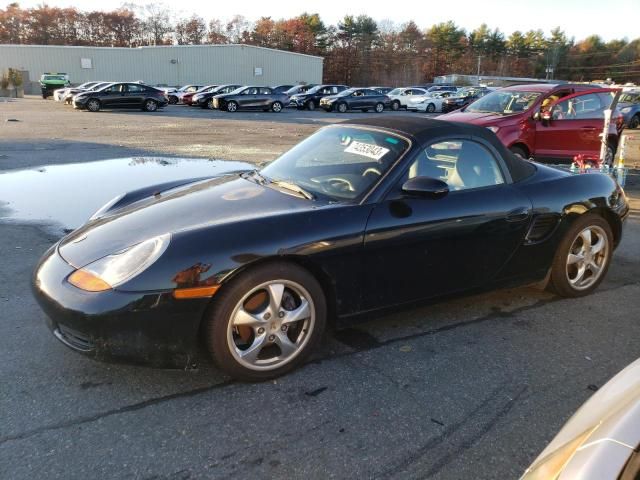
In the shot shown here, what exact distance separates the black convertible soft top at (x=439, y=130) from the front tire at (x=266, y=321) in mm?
1364

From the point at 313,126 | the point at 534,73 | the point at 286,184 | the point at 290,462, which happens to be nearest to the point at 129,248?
the point at 286,184

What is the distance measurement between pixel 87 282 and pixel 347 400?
4.93ft

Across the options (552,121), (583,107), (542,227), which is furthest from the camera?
(583,107)

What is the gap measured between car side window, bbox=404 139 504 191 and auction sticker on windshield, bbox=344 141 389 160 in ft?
0.77

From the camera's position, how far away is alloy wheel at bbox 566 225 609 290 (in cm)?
432

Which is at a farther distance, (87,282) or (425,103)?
(425,103)

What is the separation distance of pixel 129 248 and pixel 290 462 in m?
1.43

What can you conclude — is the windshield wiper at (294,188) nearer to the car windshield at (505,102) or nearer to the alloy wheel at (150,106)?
the car windshield at (505,102)

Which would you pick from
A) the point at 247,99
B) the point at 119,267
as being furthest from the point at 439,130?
the point at 247,99

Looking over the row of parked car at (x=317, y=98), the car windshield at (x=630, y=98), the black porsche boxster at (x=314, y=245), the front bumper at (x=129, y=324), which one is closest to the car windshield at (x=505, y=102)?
the black porsche boxster at (x=314, y=245)

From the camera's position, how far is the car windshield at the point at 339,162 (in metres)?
3.46

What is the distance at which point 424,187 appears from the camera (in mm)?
3295

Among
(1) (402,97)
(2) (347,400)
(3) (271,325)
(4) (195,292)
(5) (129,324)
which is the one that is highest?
(1) (402,97)

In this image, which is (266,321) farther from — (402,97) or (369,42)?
(369,42)
